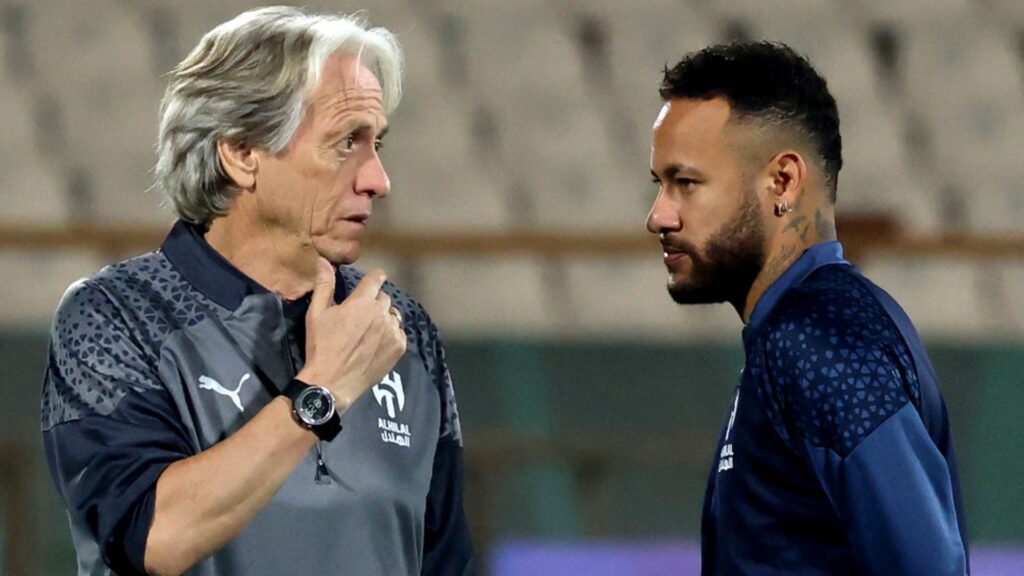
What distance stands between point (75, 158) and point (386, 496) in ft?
10.9

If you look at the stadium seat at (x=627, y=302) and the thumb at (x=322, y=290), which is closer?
the thumb at (x=322, y=290)

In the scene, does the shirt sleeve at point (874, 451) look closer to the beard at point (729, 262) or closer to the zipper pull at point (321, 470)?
the beard at point (729, 262)

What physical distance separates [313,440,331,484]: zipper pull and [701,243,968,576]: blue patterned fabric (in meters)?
0.43

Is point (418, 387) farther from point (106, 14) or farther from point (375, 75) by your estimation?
point (106, 14)

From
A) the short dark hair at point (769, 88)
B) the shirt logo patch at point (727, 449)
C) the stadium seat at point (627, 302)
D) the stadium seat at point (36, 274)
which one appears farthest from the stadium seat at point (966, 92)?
the shirt logo patch at point (727, 449)

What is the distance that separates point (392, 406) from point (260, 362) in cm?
17

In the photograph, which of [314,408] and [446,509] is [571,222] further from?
[314,408]

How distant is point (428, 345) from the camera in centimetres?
197

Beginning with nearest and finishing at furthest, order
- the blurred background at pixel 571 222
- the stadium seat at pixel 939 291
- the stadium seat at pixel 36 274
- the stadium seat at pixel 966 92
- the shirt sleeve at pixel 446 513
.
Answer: the shirt sleeve at pixel 446 513
the blurred background at pixel 571 222
the stadium seat at pixel 36 274
the stadium seat at pixel 939 291
the stadium seat at pixel 966 92

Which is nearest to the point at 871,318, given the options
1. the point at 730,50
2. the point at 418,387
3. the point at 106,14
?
the point at 730,50

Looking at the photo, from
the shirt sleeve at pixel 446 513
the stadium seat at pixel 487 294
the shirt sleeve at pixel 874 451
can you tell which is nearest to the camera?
the shirt sleeve at pixel 874 451

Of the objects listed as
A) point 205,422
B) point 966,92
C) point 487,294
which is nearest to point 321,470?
point 205,422

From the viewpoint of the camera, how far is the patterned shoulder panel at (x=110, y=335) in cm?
171

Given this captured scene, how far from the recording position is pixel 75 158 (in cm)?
487
